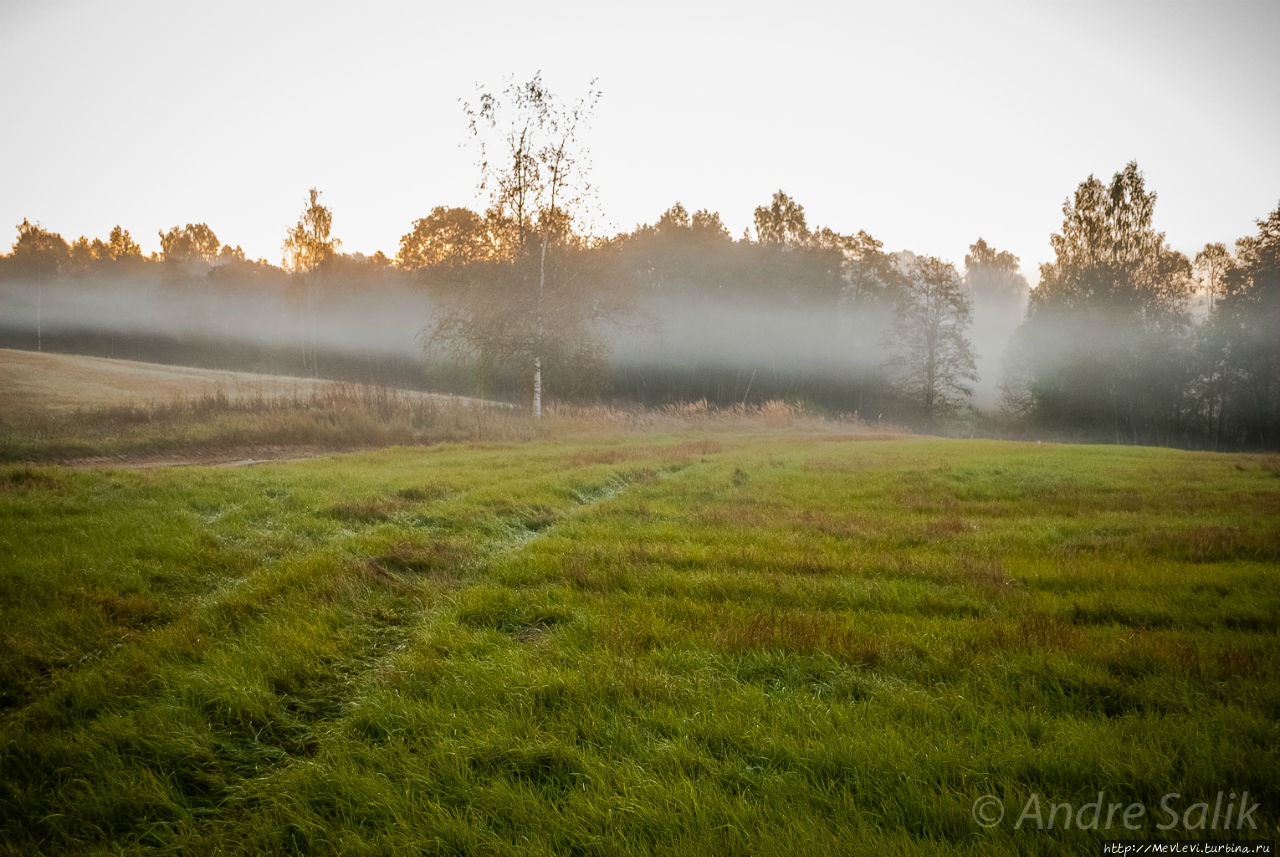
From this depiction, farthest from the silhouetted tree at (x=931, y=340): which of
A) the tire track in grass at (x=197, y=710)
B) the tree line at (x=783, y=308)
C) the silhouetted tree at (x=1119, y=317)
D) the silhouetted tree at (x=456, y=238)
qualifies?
the tire track in grass at (x=197, y=710)

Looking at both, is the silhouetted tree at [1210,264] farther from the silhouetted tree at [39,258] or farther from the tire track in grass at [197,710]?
the silhouetted tree at [39,258]

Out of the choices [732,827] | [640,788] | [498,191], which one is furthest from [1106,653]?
[498,191]

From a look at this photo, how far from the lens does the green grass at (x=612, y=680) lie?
2.48 metres

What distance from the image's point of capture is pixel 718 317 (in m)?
49.3

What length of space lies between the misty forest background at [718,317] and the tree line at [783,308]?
15 centimetres

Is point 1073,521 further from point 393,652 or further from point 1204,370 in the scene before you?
point 1204,370

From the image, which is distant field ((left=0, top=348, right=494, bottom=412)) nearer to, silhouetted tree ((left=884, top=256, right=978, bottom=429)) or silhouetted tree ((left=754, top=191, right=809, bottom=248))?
silhouetted tree ((left=754, top=191, right=809, bottom=248))

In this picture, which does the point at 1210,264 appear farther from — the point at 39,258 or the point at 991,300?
the point at 39,258

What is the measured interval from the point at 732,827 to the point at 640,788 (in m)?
0.45

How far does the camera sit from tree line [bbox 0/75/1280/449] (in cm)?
2856

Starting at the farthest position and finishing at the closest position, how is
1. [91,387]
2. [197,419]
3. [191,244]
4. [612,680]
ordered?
[191,244] < [91,387] < [197,419] < [612,680]

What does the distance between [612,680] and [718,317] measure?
47602 millimetres

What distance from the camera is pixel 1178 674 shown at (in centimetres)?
349

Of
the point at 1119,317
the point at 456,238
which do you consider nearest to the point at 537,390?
the point at 456,238
